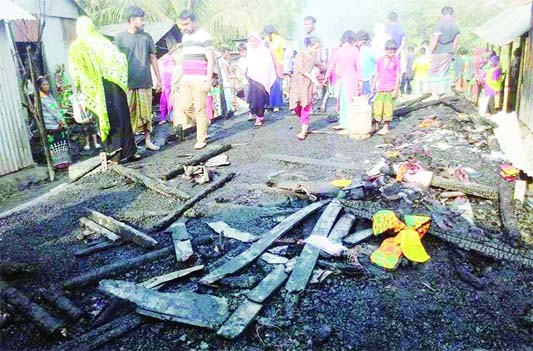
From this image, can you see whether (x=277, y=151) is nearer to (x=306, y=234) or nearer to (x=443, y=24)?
(x=306, y=234)

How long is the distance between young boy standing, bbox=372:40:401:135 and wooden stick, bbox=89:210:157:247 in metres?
5.92

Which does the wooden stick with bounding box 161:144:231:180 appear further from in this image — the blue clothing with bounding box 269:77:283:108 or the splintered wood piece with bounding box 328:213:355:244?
the blue clothing with bounding box 269:77:283:108

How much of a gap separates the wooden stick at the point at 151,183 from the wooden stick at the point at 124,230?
3.33 feet

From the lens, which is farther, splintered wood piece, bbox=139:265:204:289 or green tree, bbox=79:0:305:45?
green tree, bbox=79:0:305:45

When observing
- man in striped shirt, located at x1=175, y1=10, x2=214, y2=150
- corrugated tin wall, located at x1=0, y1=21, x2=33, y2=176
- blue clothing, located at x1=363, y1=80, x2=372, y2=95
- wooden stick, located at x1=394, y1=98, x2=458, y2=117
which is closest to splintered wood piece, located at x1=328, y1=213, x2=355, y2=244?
man in striped shirt, located at x1=175, y1=10, x2=214, y2=150

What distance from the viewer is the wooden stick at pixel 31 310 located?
292cm

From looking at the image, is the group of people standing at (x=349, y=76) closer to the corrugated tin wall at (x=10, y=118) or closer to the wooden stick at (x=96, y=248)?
the wooden stick at (x=96, y=248)

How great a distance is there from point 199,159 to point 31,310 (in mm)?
4116

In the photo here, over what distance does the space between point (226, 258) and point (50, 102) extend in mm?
6767

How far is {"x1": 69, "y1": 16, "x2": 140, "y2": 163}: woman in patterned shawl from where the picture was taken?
634 cm

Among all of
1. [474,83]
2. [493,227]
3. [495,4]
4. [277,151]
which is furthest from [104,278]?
[495,4]

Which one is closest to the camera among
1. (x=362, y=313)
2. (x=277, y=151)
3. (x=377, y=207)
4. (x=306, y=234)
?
(x=362, y=313)

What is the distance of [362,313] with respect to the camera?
10.1 feet

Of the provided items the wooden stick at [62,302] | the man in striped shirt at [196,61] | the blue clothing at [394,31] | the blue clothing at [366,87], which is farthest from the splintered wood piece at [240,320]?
the blue clothing at [394,31]
